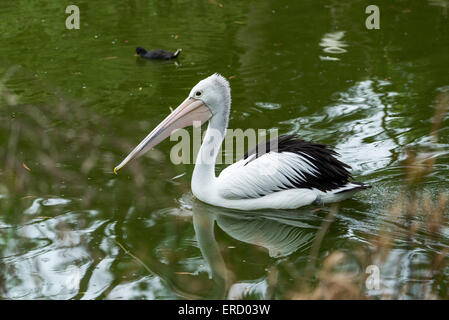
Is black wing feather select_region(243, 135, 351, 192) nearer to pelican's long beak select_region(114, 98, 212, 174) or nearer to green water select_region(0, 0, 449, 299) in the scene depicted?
green water select_region(0, 0, 449, 299)

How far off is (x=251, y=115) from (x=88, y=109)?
6.15 feet

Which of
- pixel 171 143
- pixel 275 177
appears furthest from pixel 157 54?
pixel 275 177

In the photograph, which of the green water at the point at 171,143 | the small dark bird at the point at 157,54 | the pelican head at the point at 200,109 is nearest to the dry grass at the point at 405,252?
the green water at the point at 171,143

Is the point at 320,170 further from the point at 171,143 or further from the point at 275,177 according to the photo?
the point at 171,143

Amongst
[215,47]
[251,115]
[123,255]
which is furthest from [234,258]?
[215,47]

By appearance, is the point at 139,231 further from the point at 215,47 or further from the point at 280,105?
the point at 215,47

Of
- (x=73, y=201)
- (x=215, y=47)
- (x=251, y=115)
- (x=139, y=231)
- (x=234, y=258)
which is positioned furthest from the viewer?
(x=215, y=47)

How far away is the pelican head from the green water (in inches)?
19.9

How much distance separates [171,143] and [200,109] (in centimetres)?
113

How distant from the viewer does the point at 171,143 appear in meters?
6.52

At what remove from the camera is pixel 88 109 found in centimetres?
746

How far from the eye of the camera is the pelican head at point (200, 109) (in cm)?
541

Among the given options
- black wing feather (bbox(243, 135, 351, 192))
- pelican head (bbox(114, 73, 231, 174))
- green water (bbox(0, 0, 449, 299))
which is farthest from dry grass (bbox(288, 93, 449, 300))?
pelican head (bbox(114, 73, 231, 174))

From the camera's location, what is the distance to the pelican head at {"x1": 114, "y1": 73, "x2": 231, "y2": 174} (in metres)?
5.41
